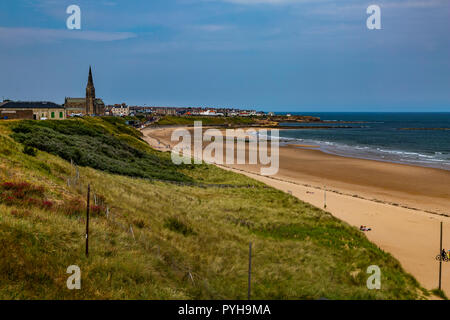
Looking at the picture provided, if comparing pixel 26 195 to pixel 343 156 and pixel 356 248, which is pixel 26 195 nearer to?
pixel 356 248

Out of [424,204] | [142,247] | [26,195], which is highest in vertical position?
[26,195]

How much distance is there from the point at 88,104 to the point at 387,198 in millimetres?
120502

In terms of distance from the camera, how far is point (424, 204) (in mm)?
26438

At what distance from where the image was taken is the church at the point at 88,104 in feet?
418

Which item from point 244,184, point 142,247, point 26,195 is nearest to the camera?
point 142,247

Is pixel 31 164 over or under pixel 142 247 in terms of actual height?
over

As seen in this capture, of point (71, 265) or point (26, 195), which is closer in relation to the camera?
point (71, 265)

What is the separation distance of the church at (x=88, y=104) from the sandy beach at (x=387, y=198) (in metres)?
97.6

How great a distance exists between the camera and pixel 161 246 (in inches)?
446

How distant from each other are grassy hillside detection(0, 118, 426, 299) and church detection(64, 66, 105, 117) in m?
113

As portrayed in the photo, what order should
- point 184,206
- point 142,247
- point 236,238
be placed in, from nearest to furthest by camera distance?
point 142,247
point 236,238
point 184,206
